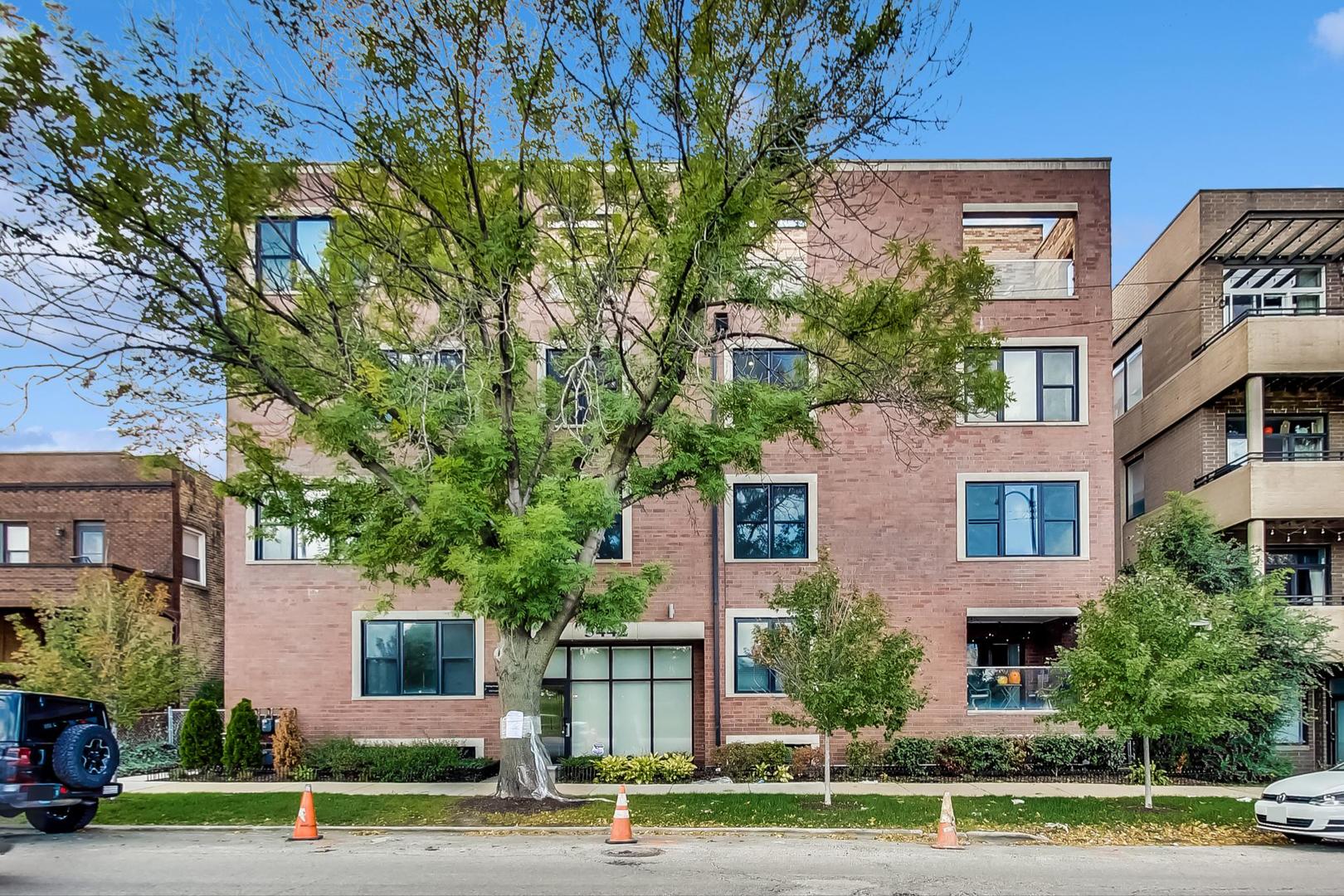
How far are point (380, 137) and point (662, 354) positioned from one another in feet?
16.0

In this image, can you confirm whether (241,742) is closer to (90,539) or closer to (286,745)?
(286,745)

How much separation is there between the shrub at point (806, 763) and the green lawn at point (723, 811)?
310cm

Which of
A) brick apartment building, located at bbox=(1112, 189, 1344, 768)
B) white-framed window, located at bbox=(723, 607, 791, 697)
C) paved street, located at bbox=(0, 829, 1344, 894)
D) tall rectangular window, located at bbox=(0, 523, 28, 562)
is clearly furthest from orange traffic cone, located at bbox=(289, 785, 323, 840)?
tall rectangular window, located at bbox=(0, 523, 28, 562)

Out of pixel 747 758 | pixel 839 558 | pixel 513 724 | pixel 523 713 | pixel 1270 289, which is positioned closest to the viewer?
pixel 513 724

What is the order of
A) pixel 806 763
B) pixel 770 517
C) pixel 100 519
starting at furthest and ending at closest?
pixel 100 519 → pixel 770 517 → pixel 806 763

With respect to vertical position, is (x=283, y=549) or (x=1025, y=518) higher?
(x=1025, y=518)

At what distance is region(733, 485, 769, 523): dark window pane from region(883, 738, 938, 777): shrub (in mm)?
5532

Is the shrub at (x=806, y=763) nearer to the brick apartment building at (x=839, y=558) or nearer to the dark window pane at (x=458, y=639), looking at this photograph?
the brick apartment building at (x=839, y=558)

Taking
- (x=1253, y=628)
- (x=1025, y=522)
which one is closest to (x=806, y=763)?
(x=1025, y=522)

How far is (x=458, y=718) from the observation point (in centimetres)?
2350

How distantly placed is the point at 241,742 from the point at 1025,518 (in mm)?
16987

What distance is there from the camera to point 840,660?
1706 centimetres

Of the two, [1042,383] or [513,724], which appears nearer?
[513,724]

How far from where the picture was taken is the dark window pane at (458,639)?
23.9 m
